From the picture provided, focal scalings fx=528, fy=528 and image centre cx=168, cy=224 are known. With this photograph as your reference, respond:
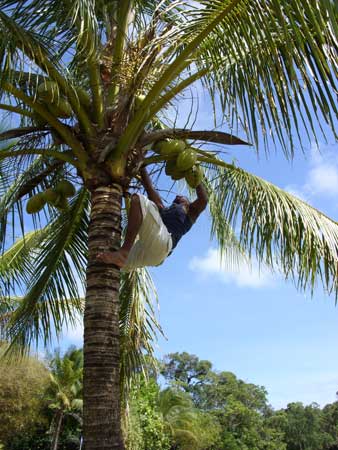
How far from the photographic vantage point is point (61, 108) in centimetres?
450

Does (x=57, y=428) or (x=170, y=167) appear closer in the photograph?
(x=170, y=167)

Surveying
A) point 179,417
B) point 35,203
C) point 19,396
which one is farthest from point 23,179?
point 179,417

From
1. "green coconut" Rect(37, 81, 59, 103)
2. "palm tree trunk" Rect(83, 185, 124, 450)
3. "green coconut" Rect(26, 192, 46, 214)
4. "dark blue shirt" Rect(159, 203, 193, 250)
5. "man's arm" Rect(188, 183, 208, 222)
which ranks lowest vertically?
"palm tree trunk" Rect(83, 185, 124, 450)

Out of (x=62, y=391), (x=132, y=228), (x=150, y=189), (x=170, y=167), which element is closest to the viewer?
(x=132, y=228)

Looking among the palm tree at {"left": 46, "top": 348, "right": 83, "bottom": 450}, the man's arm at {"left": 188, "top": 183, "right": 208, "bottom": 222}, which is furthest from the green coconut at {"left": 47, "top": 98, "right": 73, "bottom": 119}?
Answer: the palm tree at {"left": 46, "top": 348, "right": 83, "bottom": 450}

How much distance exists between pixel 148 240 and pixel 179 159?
0.77 meters

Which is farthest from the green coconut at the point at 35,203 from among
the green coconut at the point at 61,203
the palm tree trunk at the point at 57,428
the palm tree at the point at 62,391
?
the palm tree trunk at the point at 57,428

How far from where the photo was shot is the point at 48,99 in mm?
4398

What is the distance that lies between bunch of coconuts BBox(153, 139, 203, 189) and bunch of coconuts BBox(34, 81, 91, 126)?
2.60 feet

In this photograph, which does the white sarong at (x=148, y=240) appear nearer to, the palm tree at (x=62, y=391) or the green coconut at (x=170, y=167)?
the green coconut at (x=170, y=167)

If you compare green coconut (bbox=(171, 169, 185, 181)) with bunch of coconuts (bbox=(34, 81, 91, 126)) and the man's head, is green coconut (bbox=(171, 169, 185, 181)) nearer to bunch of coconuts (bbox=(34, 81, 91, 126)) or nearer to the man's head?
the man's head

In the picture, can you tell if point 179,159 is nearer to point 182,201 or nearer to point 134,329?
point 182,201

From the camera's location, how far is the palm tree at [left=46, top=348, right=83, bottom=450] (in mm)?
30566

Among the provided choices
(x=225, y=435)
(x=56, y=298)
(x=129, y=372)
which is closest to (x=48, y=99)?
(x=56, y=298)
